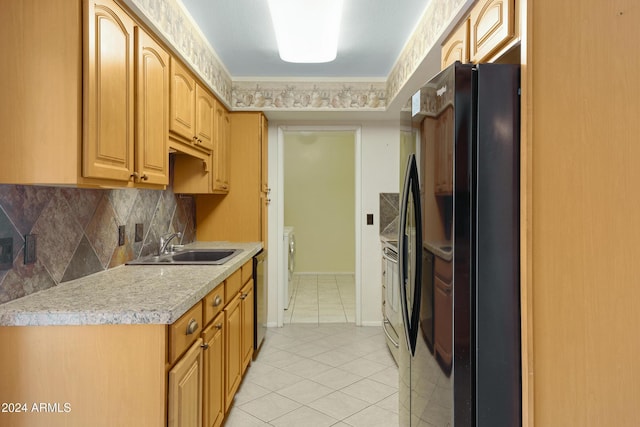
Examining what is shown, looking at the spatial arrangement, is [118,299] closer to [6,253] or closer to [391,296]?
[6,253]

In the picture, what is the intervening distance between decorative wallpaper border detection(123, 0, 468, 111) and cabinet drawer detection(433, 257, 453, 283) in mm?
1148

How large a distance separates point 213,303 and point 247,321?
902 millimetres

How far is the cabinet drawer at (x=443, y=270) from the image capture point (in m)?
1.27

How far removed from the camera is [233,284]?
2.21 m

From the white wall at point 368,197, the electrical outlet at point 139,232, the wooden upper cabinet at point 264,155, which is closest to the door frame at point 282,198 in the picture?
the white wall at point 368,197

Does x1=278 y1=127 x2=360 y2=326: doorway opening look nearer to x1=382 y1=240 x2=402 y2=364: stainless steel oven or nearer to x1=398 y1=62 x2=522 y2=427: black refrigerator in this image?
x1=382 y1=240 x2=402 y2=364: stainless steel oven

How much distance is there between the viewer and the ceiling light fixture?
1812mm

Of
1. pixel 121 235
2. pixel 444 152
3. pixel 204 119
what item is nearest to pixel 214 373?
pixel 121 235

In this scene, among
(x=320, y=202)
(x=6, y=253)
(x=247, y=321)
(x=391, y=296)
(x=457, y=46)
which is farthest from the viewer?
(x=320, y=202)

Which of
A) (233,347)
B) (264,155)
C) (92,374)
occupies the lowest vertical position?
(233,347)

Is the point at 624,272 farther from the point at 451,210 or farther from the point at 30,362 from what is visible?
the point at 30,362

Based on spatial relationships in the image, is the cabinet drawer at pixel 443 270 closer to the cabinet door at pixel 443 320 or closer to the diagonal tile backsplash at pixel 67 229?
the cabinet door at pixel 443 320

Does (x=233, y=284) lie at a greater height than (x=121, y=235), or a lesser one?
lesser

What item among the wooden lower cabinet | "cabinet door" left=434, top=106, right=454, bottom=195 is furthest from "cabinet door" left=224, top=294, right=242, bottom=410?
"cabinet door" left=434, top=106, right=454, bottom=195
